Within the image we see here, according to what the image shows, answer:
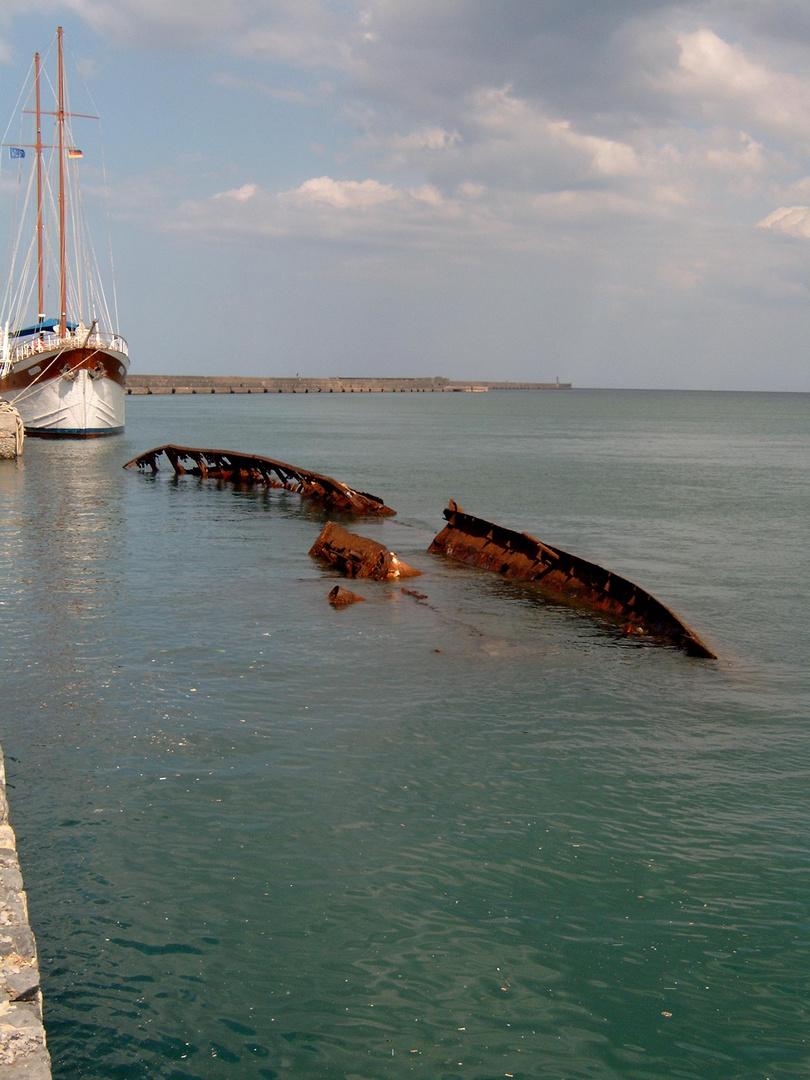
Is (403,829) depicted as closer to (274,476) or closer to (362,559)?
(362,559)

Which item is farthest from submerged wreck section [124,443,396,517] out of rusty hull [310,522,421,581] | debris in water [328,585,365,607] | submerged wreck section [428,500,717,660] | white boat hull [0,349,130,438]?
white boat hull [0,349,130,438]

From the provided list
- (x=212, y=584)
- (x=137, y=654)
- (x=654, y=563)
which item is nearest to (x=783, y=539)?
(x=654, y=563)

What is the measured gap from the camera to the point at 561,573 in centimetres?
2173

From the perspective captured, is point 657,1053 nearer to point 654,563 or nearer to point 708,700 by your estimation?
point 708,700

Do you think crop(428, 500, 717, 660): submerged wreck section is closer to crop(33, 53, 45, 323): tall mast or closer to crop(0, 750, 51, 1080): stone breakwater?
crop(0, 750, 51, 1080): stone breakwater

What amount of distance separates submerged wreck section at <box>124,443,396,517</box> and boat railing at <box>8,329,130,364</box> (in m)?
17.1

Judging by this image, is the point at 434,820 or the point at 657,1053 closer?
the point at 657,1053

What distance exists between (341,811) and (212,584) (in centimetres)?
1227

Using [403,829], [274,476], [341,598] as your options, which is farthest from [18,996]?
[274,476]

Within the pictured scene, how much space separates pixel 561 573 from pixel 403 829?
13077 mm

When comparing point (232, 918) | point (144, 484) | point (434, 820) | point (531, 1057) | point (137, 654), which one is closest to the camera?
point (531, 1057)

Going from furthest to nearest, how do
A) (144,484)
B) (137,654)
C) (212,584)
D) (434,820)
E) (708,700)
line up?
1. (144,484)
2. (212,584)
3. (137,654)
4. (708,700)
5. (434,820)

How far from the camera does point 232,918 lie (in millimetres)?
7711

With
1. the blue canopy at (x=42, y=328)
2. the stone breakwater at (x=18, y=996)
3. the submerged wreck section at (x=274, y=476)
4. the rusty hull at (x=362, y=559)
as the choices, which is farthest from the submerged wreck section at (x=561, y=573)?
the blue canopy at (x=42, y=328)
